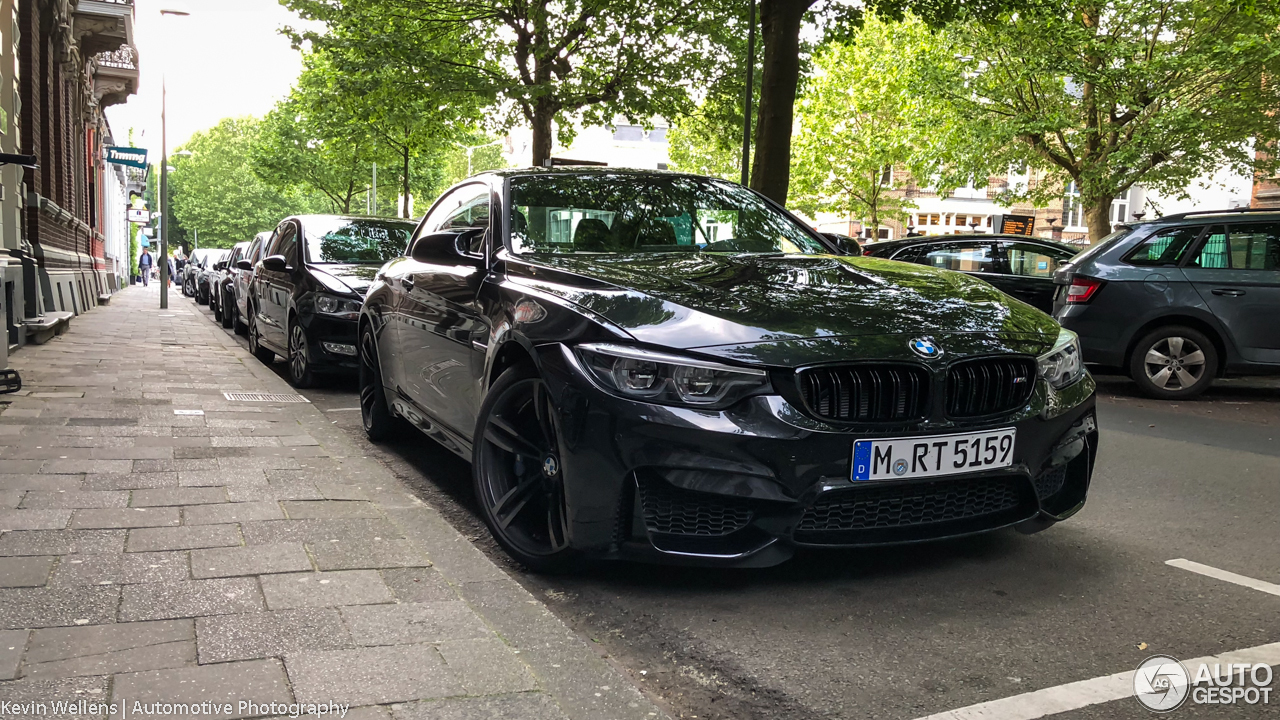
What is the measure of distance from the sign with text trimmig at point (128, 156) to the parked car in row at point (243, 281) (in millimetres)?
11400

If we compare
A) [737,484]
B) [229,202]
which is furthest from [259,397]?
[229,202]

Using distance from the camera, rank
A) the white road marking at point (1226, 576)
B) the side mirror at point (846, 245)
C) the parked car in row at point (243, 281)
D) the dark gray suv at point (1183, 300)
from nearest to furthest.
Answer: the white road marking at point (1226, 576), the side mirror at point (846, 245), the dark gray suv at point (1183, 300), the parked car in row at point (243, 281)

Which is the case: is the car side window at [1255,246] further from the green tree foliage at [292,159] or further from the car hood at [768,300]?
the green tree foliage at [292,159]

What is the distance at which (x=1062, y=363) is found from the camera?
12.1 ft

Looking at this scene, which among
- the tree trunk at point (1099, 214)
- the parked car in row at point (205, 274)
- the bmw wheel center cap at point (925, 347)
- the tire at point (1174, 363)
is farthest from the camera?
the parked car in row at point (205, 274)

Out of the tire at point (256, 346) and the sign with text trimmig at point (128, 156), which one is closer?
the tire at point (256, 346)

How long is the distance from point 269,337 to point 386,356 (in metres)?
5.61

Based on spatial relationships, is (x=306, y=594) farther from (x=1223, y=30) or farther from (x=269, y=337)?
(x=1223, y=30)

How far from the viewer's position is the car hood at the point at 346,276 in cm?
891

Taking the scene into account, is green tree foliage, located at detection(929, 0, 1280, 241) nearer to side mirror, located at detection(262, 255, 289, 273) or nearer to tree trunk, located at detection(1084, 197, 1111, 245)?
tree trunk, located at detection(1084, 197, 1111, 245)

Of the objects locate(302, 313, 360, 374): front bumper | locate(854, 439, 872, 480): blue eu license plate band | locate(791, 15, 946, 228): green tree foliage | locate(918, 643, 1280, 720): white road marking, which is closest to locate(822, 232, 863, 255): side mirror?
locate(854, 439, 872, 480): blue eu license plate band

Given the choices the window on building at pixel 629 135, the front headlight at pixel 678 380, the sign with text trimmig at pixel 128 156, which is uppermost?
the window on building at pixel 629 135

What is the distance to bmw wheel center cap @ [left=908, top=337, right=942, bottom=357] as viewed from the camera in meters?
3.26

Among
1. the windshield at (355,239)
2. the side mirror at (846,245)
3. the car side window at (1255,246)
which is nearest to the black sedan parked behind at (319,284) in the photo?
the windshield at (355,239)
